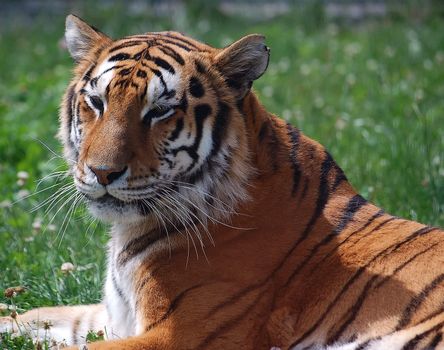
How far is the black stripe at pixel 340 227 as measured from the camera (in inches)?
133

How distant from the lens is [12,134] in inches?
248

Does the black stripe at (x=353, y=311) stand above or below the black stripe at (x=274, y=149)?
below

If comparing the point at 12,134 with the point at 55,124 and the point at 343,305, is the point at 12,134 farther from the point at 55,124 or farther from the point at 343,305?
the point at 343,305

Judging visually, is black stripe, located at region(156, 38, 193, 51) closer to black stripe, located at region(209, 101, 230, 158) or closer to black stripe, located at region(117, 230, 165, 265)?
black stripe, located at region(209, 101, 230, 158)

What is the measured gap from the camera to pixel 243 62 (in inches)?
137

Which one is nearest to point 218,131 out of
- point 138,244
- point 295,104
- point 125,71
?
point 125,71

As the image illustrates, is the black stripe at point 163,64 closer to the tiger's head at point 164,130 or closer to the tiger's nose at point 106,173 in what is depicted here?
the tiger's head at point 164,130

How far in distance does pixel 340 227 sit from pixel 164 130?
29.8 inches

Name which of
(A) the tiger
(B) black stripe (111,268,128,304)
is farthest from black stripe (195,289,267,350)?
(B) black stripe (111,268,128,304)

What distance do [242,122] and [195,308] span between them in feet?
2.39

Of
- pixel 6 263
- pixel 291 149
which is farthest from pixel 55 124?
pixel 291 149

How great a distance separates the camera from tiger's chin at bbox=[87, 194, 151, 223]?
3.37 metres

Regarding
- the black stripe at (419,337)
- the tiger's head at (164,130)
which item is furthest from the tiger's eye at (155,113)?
the black stripe at (419,337)

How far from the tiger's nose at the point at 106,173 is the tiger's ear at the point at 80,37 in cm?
68
